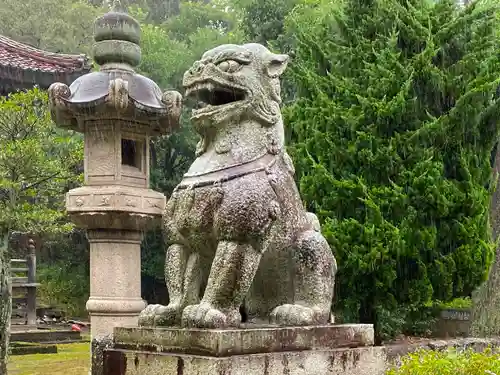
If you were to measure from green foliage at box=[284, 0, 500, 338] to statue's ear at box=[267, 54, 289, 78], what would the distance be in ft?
21.2

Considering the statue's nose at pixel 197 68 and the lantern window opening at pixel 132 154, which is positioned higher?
the lantern window opening at pixel 132 154

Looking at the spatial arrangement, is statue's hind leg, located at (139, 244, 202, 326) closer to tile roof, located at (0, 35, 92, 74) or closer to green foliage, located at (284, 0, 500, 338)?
green foliage, located at (284, 0, 500, 338)

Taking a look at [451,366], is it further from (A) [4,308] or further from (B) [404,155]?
(B) [404,155]

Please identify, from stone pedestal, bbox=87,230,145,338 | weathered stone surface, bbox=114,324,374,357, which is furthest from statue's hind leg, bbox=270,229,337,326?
stone pedestal, bbox=87,230,145,338

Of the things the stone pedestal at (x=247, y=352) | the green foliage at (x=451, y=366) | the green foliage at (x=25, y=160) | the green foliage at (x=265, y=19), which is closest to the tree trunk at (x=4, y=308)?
the green foliage at (x=25, y=160)

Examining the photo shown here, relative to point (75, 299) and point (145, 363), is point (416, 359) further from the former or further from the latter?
point (75, 299)

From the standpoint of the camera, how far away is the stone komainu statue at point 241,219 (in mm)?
3824

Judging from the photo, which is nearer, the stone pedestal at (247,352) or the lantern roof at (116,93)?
the stone pedestal at (247,352)

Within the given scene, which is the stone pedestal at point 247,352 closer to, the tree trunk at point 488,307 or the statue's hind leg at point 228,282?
the statue's hind leg at point 228,282

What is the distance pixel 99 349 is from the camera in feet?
14.9

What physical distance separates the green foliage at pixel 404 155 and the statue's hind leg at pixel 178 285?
6.61 meters

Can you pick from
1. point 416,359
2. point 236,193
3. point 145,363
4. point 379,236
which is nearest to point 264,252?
point 236,193

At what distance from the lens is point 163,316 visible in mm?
4008

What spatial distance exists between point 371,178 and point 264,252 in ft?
23.7
